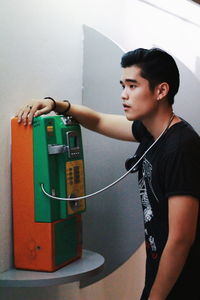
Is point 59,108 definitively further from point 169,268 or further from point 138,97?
point 169,268

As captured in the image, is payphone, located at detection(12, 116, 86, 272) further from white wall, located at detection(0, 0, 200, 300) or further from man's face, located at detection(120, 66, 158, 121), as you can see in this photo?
man's face, located at detection(120, 66, 158, 121)

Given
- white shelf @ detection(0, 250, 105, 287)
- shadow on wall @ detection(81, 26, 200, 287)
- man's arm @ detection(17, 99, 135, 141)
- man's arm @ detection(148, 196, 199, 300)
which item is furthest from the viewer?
shadow on wall @ detection(81, 26, 200, 287)

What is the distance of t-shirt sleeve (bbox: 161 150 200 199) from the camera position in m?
1.70

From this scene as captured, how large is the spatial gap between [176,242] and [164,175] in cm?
24

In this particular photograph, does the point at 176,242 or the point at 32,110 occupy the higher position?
the point at 32,110

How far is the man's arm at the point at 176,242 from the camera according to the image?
5.56 ft

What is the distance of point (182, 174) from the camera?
1712 millimetres

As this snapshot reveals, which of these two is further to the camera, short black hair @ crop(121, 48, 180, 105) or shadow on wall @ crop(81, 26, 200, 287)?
shadow on wall @ crop(81, 26, 200, 287)

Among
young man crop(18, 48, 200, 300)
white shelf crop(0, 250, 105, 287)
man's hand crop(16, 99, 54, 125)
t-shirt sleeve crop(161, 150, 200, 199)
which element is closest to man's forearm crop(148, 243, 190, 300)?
young man crop(18, 48, 200, 300)

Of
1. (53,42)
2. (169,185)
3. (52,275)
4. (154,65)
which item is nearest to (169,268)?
(169,185)

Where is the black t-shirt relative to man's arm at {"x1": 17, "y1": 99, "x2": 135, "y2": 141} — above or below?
below

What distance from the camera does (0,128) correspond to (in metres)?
2.00

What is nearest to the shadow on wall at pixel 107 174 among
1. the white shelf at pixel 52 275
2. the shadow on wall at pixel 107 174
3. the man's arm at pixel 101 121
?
the shadow on wall at pixel 107 174

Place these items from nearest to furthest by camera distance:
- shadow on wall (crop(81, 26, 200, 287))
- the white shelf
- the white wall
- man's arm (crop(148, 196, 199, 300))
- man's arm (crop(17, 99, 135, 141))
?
man's arm (crop(148, 196, 199, 300)) → the white shelf → the white wall → man's arm (crop(17, 99, 135, 141)) → shadow on wall (crop(81, 26, 200, 287))
